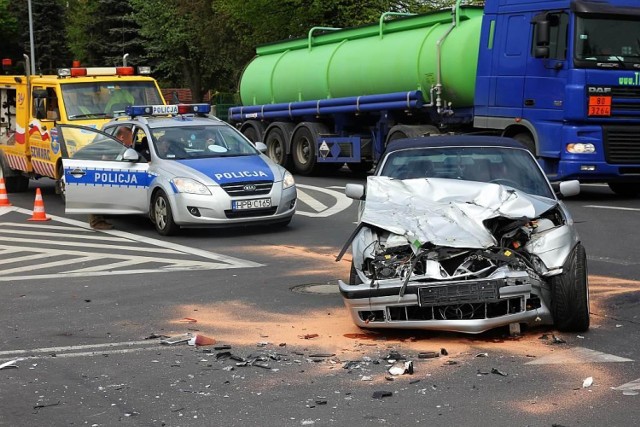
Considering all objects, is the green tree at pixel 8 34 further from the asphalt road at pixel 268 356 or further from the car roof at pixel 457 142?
the car roof at pixel 457 142

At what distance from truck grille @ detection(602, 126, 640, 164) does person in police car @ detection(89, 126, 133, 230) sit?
7.64 m

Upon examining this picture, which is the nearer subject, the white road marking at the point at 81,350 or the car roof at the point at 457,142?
the white road marking at the point at 81,350

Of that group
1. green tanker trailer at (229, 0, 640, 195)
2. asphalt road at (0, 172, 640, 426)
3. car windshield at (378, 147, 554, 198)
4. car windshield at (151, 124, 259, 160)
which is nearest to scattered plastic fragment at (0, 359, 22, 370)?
asphalt road at (0, 172, 640, 426)

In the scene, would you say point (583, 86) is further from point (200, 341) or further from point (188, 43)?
point (188, 43)

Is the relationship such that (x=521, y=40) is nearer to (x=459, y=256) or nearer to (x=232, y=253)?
(x=232, y=253)

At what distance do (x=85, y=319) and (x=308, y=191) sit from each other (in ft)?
40.4

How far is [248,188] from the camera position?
47.6 feet

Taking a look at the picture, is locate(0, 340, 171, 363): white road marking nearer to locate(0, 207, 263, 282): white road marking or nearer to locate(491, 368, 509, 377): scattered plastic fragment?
locate(491, 368, 509, 377): scattered plastic fragment

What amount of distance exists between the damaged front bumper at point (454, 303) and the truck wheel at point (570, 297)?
0.25 feet

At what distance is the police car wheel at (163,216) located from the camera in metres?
14.5

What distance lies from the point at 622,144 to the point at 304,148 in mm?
9606

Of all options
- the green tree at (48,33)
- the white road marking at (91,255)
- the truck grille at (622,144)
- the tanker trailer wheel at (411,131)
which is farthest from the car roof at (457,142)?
the green tree at (48,33)

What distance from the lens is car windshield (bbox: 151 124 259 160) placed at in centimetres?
1527

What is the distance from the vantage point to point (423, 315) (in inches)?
299
